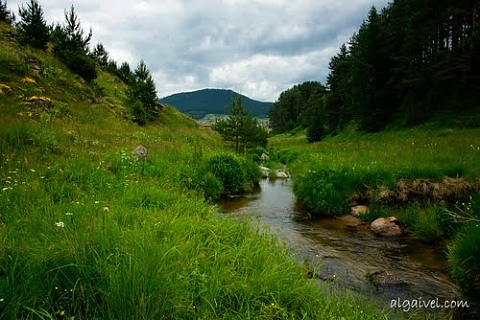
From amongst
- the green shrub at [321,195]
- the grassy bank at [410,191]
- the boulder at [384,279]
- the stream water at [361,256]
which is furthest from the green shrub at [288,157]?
the boulder at [384,279]

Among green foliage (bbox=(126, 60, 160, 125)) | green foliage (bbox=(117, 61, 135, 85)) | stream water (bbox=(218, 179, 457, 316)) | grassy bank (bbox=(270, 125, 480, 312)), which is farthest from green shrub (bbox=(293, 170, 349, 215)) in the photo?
green foliage (bbox=(117, 61, 135, 85))

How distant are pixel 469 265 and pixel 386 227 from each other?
434 cm

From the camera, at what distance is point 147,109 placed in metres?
34.5

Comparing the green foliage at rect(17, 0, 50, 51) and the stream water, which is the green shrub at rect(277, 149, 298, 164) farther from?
the green foliage at rect(17, 0, 50, 51)

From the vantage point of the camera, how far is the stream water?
18.5ft

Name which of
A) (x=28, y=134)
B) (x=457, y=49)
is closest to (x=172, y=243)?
(x=28, y=134)

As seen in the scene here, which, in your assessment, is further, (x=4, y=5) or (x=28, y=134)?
(x=4, y=5)

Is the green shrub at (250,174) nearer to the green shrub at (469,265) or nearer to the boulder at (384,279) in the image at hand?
the boulder at (384,279)

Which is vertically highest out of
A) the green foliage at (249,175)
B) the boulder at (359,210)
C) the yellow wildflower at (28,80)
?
the yellow wildflower at (28,80)

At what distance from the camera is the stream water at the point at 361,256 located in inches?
222

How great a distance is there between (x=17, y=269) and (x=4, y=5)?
50335mm

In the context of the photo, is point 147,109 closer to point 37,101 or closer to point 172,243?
point 37,101

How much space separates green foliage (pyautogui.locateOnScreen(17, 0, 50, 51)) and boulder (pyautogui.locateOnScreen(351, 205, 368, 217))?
33638 millimetres

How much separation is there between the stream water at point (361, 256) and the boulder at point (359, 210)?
27 centimetres
